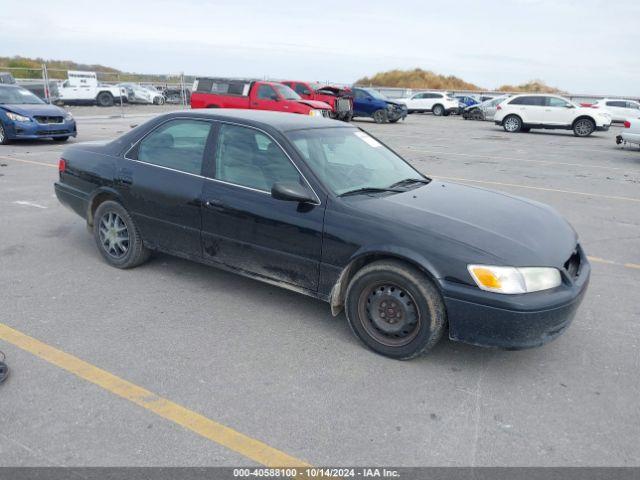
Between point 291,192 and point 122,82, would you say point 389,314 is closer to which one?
point 291,192

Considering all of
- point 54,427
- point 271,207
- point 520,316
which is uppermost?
point 271,207

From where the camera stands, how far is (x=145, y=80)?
41.7 m

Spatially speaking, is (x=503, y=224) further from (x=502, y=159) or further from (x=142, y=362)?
(x=502, y=159)

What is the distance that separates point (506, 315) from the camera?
128 inches

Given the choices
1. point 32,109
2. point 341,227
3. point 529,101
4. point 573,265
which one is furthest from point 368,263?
point 529,101

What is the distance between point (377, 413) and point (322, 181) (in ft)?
5.49

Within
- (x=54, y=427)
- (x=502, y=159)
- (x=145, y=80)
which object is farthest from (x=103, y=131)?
(x=145, y=80)

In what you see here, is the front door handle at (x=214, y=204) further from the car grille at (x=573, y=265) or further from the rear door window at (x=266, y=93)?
the rear door window at (x=266, y=93)

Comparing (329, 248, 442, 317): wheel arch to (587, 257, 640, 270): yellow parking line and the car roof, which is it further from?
(587, 257, 640, 270): yellow parking line

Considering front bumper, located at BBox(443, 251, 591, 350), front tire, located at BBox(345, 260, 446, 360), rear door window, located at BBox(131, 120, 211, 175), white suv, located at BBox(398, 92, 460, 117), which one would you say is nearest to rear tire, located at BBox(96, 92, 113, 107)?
white suv, located at BBox(398, 92, 460, 117)

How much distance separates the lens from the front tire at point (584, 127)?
2269 cm

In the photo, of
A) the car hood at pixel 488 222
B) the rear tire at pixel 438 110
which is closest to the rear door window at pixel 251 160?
the car hood at pixel 488 222

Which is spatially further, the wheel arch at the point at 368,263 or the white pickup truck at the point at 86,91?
the white pickup truck at the point at 86,91

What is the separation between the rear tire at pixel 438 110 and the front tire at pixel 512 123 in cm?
1135
